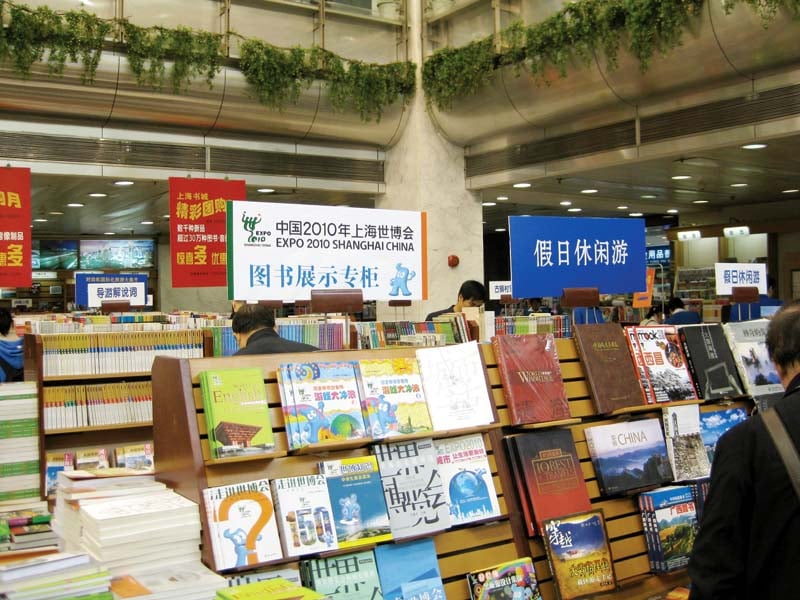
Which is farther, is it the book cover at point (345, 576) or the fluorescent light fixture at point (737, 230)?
the fluorescent light fixture at point (737, 230)

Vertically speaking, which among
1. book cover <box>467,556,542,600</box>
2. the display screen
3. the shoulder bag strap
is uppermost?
the display screen

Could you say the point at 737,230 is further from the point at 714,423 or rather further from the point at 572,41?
the point at 714,423

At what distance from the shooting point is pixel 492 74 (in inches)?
341

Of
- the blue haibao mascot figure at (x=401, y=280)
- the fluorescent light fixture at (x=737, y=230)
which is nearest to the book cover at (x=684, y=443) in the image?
the blue haibao mascot figure at (x=401, y=280)

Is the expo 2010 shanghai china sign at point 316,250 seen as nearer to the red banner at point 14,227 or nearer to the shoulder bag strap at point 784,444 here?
the shoulder bag strap at point 784,444

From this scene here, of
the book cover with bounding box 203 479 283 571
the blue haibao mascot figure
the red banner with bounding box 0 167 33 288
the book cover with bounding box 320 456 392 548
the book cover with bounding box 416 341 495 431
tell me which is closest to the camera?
the book cover with bounding box 203 479 283 571

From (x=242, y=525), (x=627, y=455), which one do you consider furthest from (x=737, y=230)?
(x=242, y=525)

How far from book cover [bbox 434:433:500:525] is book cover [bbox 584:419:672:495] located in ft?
1.78

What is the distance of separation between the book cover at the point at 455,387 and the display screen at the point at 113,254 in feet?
56.4

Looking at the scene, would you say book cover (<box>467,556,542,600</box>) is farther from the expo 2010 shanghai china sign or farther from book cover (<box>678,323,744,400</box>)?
the expo 2010 shanghai china sign

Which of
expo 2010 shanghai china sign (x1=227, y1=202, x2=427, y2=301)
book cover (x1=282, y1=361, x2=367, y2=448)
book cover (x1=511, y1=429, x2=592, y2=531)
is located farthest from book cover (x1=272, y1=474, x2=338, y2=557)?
expo 2010 shanghai china sign (x1=227, y1=202, x2=427, y2=301)

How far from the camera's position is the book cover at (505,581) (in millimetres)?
2850

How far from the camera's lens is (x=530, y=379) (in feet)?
10.5

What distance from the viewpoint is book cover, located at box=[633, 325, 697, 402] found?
140 inches
